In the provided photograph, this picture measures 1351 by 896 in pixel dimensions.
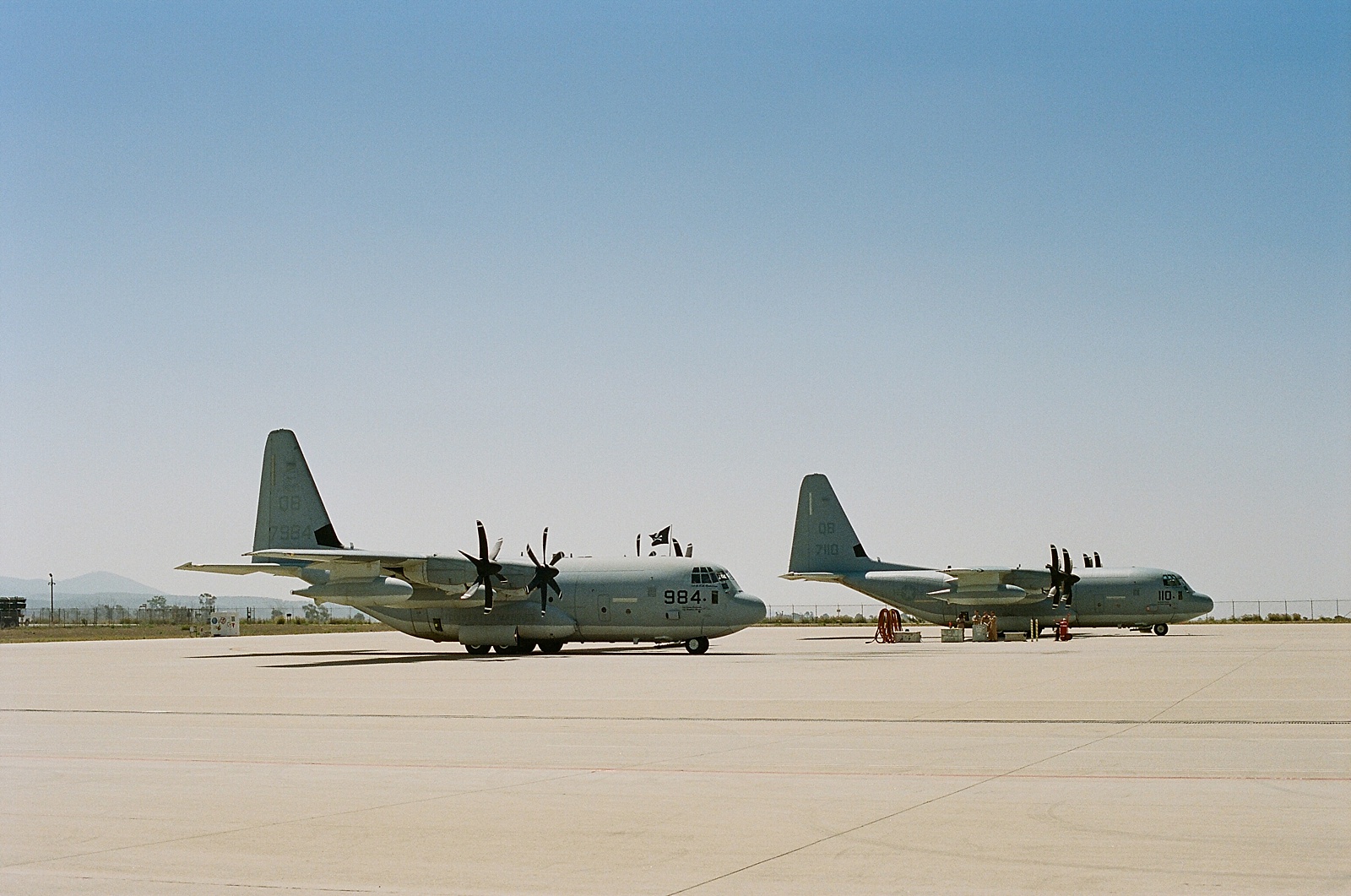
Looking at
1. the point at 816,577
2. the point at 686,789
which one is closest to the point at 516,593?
the point at 816,577

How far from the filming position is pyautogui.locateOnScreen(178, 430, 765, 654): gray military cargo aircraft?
4969 cm

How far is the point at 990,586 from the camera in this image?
227 ft

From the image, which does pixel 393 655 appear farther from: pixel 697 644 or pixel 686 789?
pixel 686 789

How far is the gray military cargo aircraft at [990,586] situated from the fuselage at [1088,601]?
0.15ft

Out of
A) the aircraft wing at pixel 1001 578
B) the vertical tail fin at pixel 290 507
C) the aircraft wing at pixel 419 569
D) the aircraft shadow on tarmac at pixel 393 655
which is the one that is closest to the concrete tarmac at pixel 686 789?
the aircraft shadow on tarmac at pixel 393 655

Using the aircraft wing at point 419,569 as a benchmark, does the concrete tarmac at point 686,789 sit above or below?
below

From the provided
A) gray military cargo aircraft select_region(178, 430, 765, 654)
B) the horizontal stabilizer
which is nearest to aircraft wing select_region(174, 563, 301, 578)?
gray military cargo aircraft select_region(178, 430, 765, 654)

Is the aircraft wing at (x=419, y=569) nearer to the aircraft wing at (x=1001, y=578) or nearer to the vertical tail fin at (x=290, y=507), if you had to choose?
the vertical tail fin at (x=290, y=507)

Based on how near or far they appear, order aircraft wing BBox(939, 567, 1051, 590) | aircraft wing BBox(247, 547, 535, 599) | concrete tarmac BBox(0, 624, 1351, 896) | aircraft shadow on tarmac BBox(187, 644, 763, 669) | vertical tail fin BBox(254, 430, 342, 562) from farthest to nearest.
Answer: aircraft wing BBox(939, 567, 1051, 590) → vertical tail fin BBox(254, 430, 342, 562) → aircraft wing BBox(247, 547, 535, 599) → aircraft shadow on tarmac BBox(187, 644, 763, 669) → concrete tarmac BBox(0, 624, 1351, 896)

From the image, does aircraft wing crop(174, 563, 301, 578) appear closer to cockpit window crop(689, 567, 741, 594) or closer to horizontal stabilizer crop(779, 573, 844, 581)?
cockpit window crop(689, 567, 741, 594)

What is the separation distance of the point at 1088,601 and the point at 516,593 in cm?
3497

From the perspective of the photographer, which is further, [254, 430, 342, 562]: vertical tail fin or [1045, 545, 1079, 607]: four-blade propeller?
[1045, 545, 1079, 607]: four-blade propeller

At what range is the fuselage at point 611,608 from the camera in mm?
49969

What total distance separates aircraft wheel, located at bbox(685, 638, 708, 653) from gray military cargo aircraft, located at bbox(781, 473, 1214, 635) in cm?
2094
